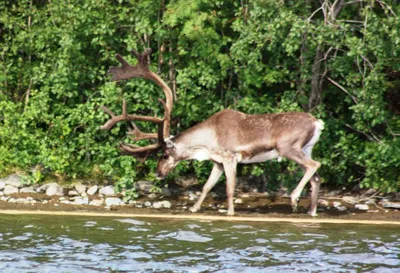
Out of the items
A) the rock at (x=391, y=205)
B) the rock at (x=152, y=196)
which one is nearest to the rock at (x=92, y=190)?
the rock at (x=152, y=196)

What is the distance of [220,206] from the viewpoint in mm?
15781

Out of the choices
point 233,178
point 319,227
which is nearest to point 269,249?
point 319,227

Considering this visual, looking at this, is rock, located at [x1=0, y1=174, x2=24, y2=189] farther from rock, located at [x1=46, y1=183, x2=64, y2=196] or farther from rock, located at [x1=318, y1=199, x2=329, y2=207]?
rock, located at [x1=318, y1=199, x2=329, y2=207]

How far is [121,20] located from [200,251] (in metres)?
5.63

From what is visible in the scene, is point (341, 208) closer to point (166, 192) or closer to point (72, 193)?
point (166, 192)

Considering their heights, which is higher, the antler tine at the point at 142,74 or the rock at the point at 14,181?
the antler tine at the point at 142,74

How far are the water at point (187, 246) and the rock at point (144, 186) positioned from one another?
7.05ft

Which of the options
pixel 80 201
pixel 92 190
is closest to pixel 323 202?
pixel 92 190

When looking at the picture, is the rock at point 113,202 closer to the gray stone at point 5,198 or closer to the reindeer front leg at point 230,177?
the gray stone at point 5,198

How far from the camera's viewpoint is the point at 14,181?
53.7 feet

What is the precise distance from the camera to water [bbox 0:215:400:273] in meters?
11.1

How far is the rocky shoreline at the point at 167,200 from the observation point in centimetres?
1526

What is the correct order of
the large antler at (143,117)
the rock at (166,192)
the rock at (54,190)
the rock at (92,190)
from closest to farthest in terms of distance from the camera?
1. the large antler at (143,117)
2. the rock at (54,190)
3. the rock at (92,190)
4. the rock at (166,192)

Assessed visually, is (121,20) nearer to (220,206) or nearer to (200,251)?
(220,206)
